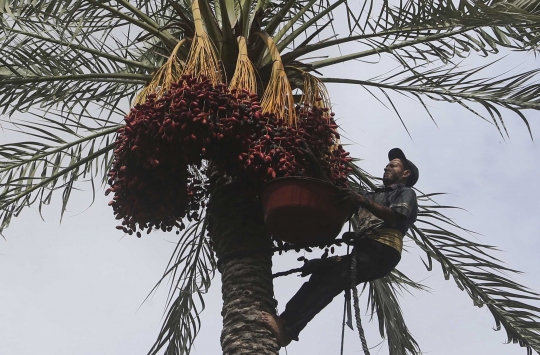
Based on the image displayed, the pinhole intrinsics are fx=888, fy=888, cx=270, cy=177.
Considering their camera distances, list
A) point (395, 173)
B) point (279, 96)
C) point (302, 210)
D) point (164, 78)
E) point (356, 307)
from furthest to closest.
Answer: point (395, 173) → point (164, 78) → point (279, 96) → point (356, 307) → point (302, 210)

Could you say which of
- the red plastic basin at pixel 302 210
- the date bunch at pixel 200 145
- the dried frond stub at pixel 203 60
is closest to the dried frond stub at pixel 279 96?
the date bunch at pixel 200 145

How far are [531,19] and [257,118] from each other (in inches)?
65.5

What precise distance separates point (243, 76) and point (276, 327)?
139 cm

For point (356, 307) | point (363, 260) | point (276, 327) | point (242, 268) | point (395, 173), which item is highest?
point (395, 173)

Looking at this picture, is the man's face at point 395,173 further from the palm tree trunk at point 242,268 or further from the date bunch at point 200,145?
the palm tree trunk at point 242,268

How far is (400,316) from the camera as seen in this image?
22.2ft

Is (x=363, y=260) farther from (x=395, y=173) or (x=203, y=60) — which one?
(x=203, y=60)

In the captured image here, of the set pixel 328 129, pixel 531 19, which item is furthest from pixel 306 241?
pixel 531 19

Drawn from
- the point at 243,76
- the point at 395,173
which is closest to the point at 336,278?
the point at 395,173

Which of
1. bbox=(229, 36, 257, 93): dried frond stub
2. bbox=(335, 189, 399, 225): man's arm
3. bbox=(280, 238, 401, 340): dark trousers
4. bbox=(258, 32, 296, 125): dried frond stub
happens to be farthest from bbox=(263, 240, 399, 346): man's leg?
bbox=(229, 36, 257, 93): dried frond stub

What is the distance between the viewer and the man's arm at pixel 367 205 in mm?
4652

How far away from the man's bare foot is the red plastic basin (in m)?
0.44

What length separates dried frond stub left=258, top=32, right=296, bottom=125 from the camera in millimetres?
4785

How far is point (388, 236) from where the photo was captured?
16.6ft
